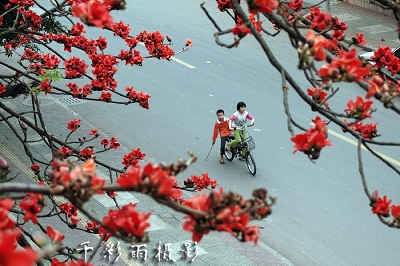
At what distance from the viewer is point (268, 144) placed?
1282 centimetres

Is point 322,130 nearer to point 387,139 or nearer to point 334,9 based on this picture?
point 387,139

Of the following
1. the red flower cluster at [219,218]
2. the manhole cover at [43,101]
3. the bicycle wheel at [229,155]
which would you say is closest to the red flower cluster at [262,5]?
the red flower cluster at [219,218]

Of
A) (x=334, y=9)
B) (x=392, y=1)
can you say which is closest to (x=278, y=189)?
(x=392, y=1)

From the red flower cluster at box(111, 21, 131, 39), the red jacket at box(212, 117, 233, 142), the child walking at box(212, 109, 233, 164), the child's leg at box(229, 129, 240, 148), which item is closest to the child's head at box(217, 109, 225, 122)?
the child walking at box(212, 109, 233, 164)

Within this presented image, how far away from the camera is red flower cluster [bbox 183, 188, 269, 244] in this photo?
2553 millimetres

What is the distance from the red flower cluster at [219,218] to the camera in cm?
255

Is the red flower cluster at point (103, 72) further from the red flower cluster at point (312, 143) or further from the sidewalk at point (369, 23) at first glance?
the sidewalk at point (369, 23)

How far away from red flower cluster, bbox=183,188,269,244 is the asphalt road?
6.79 metres

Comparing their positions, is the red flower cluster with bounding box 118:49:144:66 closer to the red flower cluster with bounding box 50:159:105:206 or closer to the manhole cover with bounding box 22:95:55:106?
the red flower cluster with bounding box 50:159:105:206

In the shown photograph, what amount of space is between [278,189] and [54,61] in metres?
5.00

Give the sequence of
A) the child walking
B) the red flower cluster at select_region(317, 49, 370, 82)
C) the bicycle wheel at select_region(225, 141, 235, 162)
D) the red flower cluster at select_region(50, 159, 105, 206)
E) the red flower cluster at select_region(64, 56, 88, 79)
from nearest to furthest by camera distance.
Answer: the red flower cluster at select_region(50, 159, 105, 206)
the red flower cluster at select_region(317, 49, 370, 82)
the red flower cluster at select_region(64, 56, 88, 79)
the child walking
the bicycle wheel at select_region(225, 141, 235, 162)

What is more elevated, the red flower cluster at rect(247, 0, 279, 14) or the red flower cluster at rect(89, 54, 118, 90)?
the red flower cluster at rect(247, 0, 279, 14)

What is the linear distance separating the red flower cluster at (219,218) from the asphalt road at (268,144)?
6792 mm

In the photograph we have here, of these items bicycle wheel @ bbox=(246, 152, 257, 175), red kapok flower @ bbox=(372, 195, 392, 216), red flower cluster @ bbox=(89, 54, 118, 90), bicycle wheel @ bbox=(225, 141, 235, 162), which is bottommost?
bicycle wheel @ bbox=(225, 141, 235, 162)
